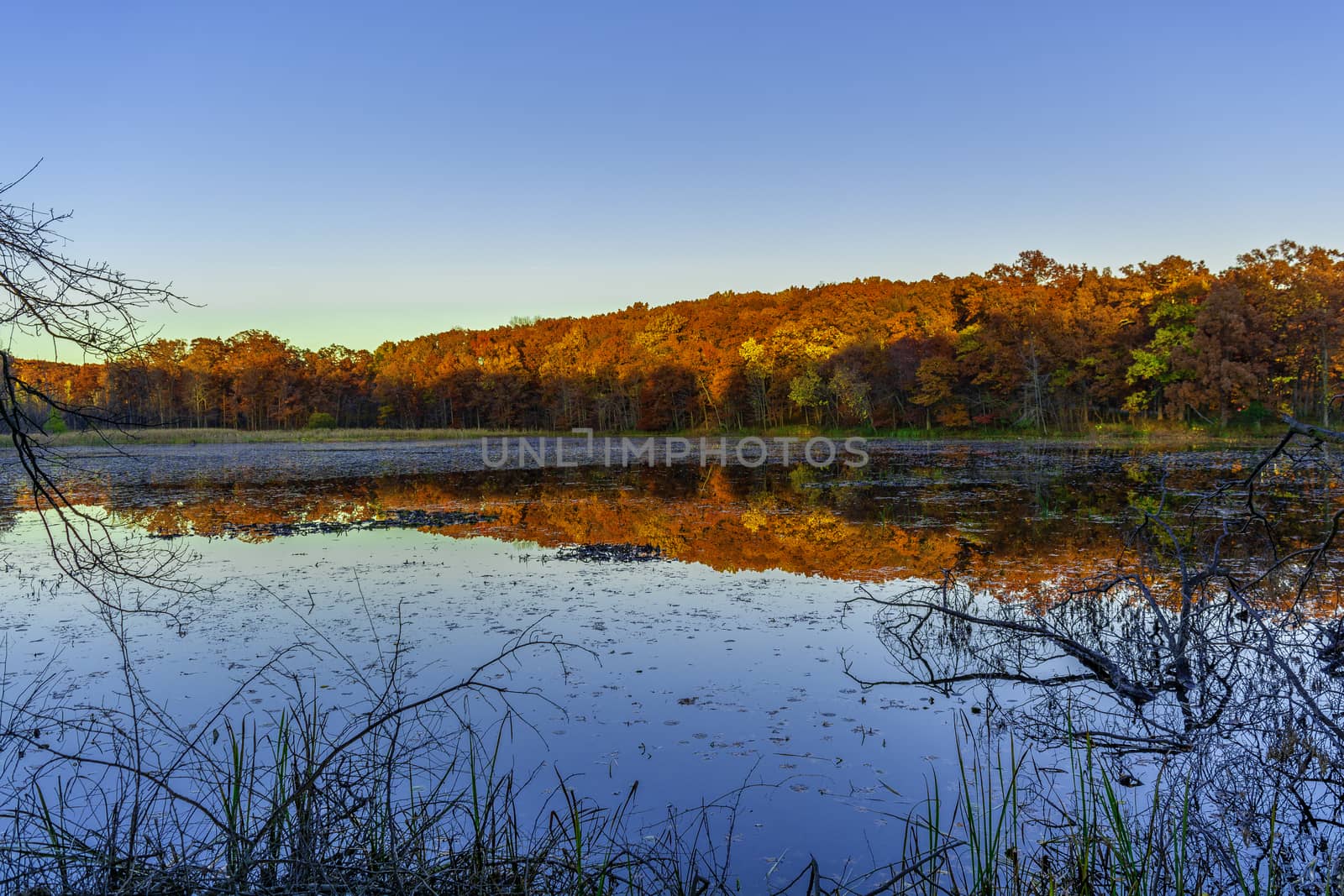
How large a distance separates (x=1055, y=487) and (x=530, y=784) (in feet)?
54.6

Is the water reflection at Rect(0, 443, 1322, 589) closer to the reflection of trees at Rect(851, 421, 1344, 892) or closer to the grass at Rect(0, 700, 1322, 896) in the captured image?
the reflection of trees at Rect(851, 421, 1344, 892)

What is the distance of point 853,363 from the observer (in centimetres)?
4900

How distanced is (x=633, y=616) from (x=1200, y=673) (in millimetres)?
4541

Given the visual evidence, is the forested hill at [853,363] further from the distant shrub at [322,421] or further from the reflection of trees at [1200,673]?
the reflection of trees at [1200,673]

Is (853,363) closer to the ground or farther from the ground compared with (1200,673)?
farther from the ground

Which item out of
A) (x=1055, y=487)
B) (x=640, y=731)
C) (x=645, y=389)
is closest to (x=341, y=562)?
(x=640, y=731)

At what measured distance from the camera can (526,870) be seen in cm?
287

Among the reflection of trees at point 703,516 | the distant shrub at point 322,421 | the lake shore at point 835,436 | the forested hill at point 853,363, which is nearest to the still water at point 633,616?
the reflection of trees at point 703,516

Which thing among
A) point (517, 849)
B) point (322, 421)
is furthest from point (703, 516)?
point (322, 421)

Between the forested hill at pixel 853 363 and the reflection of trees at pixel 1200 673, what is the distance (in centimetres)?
241

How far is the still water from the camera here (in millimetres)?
4402

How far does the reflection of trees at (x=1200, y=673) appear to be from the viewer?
3570mm

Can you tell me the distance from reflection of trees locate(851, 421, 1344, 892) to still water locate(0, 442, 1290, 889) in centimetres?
49

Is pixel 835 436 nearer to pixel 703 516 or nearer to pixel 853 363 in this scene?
pixel 853 363
